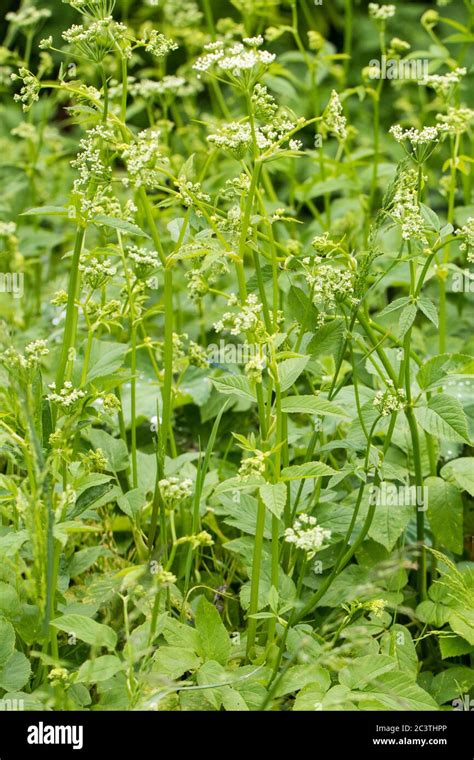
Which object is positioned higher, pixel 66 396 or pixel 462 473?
pixel 66 396

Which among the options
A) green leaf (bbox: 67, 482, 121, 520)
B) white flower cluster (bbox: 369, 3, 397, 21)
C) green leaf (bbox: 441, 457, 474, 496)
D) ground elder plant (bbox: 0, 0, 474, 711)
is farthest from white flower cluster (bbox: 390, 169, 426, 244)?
white flower cluster (bbox: 369, 3, 397, 21)

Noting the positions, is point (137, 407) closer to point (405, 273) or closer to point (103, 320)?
point (103, 320)

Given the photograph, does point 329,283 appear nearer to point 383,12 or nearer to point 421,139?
point 421,139

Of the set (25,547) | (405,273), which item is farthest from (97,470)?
(405,273)

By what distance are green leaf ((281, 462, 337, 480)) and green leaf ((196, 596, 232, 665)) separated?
277 millimetres

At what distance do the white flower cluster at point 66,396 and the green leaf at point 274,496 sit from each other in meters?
0.38

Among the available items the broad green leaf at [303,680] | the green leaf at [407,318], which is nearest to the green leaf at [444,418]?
the green leaf at [407,318]

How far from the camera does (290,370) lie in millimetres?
1730

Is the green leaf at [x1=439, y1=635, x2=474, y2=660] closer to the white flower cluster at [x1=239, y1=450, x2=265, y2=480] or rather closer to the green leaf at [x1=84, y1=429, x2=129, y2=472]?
the white flower cluster at [x1=239, y1=450, x2=265, y2=480]

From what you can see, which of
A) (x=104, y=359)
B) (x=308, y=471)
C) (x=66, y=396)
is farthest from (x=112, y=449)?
(x=308, y=471)

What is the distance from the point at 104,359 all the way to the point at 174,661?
0.62m

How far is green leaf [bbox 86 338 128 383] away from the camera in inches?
76.9

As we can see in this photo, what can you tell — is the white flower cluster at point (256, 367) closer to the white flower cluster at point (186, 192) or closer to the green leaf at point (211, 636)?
the white flower cluster at point (186, 192)

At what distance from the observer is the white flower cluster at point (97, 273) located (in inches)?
72.9
